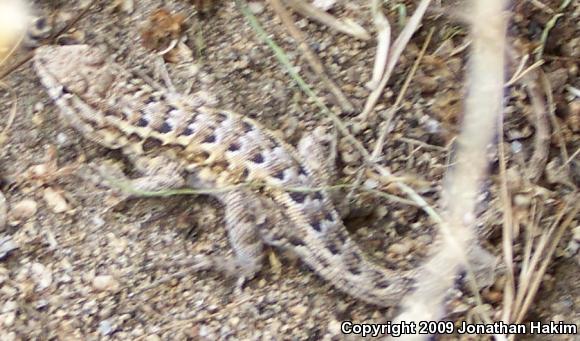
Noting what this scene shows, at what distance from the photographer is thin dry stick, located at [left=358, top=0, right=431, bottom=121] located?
2846 mm

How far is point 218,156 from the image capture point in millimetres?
2758

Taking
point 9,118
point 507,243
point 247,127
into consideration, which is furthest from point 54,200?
point 507,243

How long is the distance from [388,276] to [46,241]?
118cm

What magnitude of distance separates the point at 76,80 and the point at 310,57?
856 millimetres

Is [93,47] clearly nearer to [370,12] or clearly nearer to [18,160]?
[18,160]

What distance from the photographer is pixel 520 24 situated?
2.94 meters

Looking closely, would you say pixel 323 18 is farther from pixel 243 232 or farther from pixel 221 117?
pixel 243 232

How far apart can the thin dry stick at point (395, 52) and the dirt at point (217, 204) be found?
0.04 metres

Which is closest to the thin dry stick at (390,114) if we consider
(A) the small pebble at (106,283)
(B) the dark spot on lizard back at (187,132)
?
(B) the dark spot on lizard back at (187,132)

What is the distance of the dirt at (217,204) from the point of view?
2.62 meters

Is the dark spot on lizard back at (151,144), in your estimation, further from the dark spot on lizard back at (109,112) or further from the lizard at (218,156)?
the dark spot on lizard back at (109,112)

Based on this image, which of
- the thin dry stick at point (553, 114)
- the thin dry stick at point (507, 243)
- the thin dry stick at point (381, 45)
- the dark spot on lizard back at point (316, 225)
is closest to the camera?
the thin dry stick at point (507, 243)

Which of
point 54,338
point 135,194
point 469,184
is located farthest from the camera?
point 135,194

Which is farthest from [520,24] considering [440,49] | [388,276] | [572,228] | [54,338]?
[54,338]
